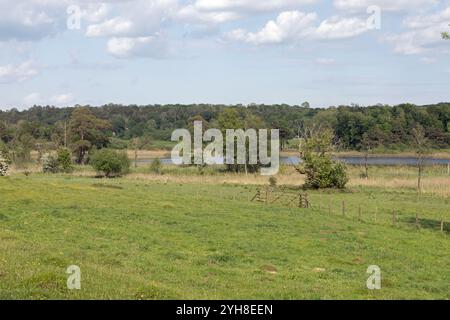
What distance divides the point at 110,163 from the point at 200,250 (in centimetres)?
6161

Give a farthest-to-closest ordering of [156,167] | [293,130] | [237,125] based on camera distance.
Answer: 1. [293,130]
2. [237,125]
3. [156,167]

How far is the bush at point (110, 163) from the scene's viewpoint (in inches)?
3221

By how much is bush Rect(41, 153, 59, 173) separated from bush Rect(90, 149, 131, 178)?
989 centimetres

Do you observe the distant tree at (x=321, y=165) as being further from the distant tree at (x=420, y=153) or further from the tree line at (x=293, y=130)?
the tree line at (x=293, y=130)

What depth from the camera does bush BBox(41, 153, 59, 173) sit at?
296 feet

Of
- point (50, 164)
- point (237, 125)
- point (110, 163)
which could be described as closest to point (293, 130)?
point (237, 125)

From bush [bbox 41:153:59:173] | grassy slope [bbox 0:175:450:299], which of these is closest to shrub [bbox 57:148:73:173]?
bush [bbox 41:153:59:173]

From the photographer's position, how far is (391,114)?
148 m

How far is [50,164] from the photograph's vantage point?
90.7 m

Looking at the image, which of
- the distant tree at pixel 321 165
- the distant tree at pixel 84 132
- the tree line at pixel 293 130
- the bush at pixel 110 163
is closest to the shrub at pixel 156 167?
the bush at pixel 110 163

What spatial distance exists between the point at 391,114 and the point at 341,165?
92.5 m

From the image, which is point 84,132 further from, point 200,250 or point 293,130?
point 200,250
